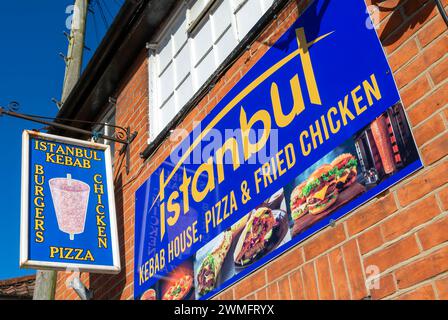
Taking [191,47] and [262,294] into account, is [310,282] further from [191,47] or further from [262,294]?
[191,47]

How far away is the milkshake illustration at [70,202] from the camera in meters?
4.98

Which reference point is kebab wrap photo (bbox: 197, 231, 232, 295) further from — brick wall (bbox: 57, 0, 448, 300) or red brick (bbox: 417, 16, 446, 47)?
red brick (bbox: 417, 16, 446, 47)

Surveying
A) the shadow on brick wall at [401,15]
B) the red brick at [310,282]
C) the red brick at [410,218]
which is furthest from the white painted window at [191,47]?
the red brick at [410,218]

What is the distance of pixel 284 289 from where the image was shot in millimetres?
3221

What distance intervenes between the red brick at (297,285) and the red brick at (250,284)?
0.29 m

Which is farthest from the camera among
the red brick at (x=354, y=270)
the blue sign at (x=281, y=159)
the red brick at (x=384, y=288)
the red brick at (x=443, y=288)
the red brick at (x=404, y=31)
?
the blue sign at (x=281, y=159)

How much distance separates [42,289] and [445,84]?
5.47 meters

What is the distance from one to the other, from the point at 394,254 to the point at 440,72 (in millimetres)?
934

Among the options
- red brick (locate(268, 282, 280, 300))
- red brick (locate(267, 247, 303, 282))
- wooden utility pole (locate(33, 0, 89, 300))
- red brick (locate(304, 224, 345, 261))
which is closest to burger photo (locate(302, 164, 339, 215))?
red brick (locate(304, 224, 345, 261))

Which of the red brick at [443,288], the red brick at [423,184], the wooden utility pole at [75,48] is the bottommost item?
the red brick at [443,288]

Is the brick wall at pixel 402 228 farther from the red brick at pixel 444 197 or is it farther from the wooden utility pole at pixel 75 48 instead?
the wooden utility pole at pixel 75 48

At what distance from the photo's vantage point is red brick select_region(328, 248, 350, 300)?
2.81m

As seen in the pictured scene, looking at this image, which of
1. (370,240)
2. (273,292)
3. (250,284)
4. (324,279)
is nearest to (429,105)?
(370,240)
